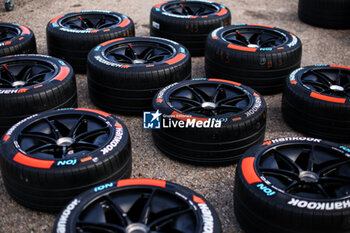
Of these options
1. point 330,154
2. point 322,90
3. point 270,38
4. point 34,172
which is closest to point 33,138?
point 34,172

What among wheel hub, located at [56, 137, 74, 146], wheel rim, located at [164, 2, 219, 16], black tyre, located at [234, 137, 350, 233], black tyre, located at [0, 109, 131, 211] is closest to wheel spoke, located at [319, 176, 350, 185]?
black tyre, located at [234, 137, 350, 233]

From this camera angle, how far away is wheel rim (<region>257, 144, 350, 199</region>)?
4.10 meters

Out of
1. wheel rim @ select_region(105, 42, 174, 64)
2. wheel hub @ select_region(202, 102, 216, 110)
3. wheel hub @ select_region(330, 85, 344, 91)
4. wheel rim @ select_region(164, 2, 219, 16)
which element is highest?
wheel rim @ select_region(164, 2, 219, 16)

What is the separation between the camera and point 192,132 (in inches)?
197

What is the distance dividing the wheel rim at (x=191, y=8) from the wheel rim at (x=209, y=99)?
354cm

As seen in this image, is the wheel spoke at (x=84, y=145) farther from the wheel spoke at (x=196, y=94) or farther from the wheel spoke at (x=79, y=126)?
the wheel spoke at (x=196, y=94)

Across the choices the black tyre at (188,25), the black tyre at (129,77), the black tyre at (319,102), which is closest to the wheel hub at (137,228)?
the black tyre at (129,77)

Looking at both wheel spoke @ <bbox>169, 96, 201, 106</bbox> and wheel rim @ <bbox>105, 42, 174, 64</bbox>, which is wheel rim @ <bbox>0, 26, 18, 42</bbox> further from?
wheel spoke @ <bbox>169, 96, 201, 106</bbox>

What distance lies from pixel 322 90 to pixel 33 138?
3.88 m

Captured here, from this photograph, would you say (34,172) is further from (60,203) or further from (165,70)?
(165,70)

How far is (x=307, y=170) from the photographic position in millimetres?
4352

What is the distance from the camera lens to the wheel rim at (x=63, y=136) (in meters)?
4.66

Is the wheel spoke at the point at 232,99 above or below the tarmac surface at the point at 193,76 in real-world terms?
above

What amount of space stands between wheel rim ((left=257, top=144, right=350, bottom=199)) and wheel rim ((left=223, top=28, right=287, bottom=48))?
3.17 m
